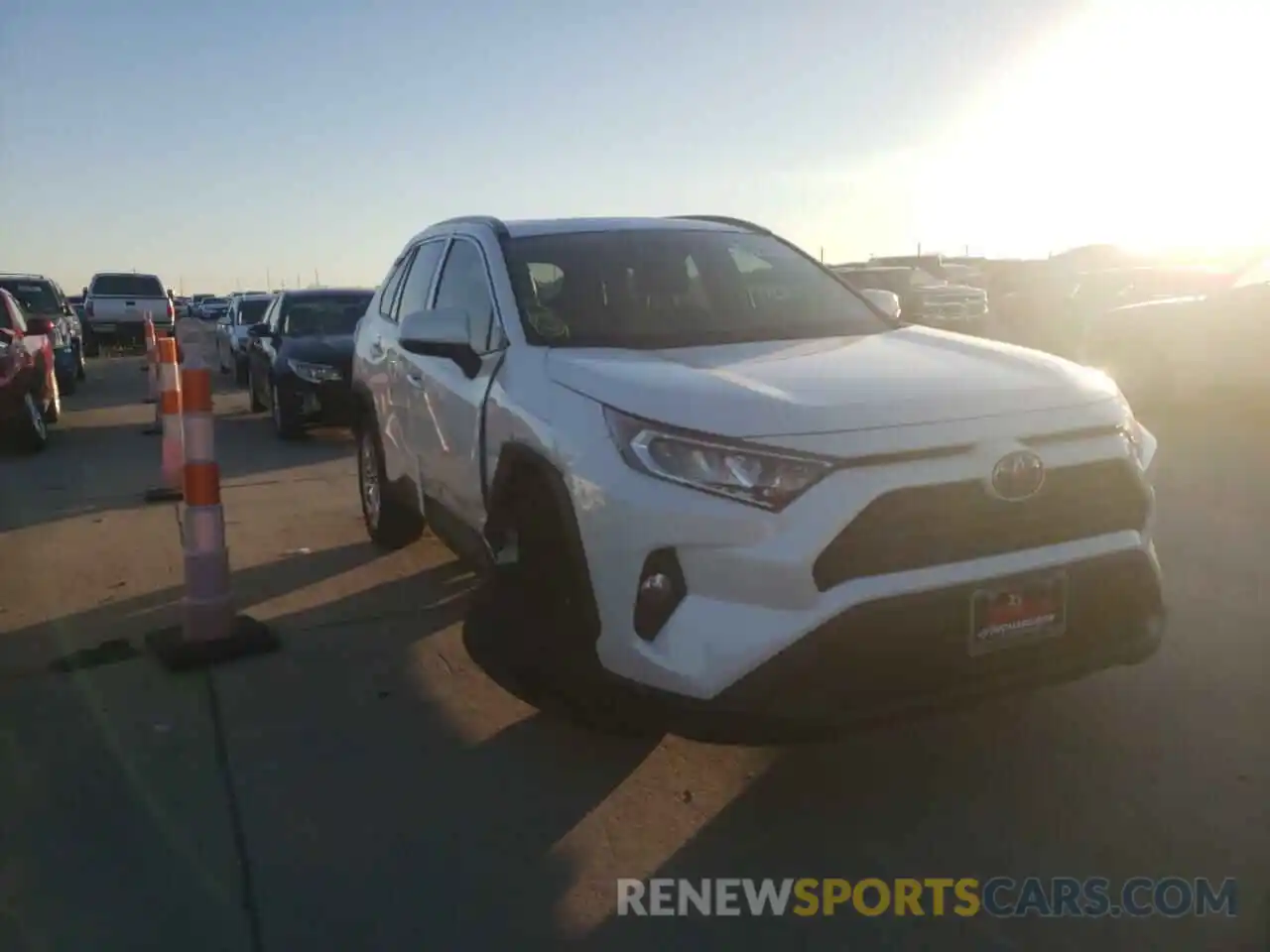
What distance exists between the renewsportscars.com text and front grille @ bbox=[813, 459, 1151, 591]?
2.61 feet

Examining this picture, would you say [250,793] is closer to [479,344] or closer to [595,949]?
[595,949]

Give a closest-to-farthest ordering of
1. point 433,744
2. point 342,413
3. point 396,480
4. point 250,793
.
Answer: point 250,793 → point 433,744 → point 396,480 → point 342,413

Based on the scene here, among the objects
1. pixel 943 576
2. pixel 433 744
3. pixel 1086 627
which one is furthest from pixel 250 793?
pixel 1086 627

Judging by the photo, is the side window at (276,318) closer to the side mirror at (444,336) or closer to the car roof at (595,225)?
the car roof at (595,225)

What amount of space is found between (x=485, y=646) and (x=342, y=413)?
350 inches

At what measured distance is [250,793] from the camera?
3.69m

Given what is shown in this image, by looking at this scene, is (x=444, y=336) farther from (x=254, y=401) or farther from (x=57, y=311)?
(x=57, y=311)

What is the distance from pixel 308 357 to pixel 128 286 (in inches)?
707

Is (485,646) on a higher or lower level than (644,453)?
lower

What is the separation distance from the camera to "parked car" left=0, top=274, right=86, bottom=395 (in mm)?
17156

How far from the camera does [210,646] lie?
16.3 feet

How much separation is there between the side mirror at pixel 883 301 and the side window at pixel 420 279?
2.00m

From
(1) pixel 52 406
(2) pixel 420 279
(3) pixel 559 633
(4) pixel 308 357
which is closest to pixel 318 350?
(4) pixel 308 357

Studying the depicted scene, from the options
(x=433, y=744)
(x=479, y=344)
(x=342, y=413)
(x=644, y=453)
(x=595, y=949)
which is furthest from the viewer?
(x=342, y=413)
